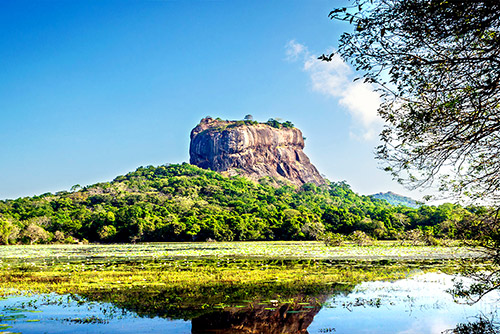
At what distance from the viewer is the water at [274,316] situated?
7.75 m

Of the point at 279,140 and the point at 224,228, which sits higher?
the point at 279,140

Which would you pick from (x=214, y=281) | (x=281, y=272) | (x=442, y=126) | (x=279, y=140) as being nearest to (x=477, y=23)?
(x=442, y=126)

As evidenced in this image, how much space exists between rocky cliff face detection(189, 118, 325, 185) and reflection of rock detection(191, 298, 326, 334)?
143641mm

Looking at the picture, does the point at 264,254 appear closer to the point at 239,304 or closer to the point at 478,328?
the point at 239,304

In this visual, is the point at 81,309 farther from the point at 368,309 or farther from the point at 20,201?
the point at 20,201

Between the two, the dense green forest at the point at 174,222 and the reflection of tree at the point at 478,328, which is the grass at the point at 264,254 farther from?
the reflection of tree at the point at 478,328

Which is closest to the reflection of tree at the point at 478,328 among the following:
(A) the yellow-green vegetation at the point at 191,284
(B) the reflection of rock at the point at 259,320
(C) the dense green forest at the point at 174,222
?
(B) the reflection of rock at the point at 259,320

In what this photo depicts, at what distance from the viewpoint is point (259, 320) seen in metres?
8.26

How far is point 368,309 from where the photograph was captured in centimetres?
945

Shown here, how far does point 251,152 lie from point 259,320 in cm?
15778

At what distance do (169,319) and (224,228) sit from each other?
51962 millimetres

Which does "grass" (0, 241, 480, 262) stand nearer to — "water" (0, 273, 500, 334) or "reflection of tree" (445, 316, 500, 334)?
"water" (0, 273, 500, 334)

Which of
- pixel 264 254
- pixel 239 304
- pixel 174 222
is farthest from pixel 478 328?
pixel 174 222

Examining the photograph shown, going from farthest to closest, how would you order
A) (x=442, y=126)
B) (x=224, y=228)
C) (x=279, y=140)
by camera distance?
(x=279, y=140) < (x=224, y=228) < (x=442, y=126)
